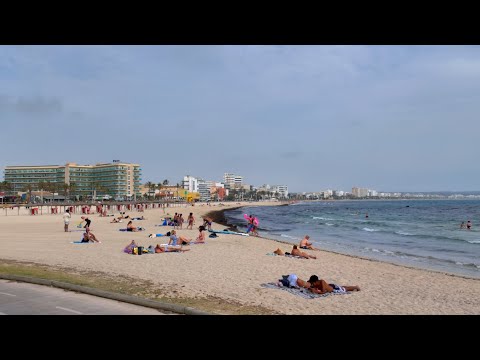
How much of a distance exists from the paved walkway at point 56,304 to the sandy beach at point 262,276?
1498 millimetres

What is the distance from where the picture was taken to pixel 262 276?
11906mm

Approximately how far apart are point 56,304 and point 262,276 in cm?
615

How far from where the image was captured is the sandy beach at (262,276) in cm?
871

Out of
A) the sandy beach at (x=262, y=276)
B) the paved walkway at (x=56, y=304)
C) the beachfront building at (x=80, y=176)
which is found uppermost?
the beachfront building at (x=80, y=176)

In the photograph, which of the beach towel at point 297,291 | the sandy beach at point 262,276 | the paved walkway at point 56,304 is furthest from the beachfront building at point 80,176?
the paved walkway at point 56,304

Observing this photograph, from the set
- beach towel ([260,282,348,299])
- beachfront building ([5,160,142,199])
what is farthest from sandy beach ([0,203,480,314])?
beachfront building ([5,160,142,199])

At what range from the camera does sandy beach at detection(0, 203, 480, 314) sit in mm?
8711

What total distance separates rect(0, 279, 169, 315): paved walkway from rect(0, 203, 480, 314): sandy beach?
1498 mm

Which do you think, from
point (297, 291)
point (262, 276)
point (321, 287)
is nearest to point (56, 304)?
point (297, 291)

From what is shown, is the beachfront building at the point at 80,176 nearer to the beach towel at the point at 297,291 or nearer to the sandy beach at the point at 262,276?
the sandy beach at the point at 262,276

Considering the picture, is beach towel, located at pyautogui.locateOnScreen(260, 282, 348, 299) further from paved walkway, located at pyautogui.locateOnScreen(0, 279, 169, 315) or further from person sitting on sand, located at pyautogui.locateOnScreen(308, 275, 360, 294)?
paved walkway, located at pyautogui.locateOnScreen(0, 279, 169, 315)
